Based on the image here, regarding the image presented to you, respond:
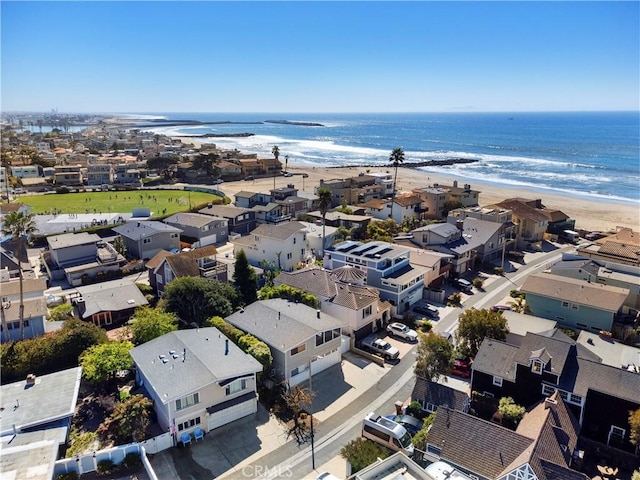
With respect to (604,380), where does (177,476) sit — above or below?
below

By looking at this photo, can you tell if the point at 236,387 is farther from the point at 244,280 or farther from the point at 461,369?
the point at 461,369

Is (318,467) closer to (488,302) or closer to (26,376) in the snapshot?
(26,376)

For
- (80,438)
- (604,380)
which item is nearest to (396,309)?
(604,380)

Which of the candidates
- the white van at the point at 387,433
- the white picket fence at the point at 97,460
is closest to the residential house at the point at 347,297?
the white van at the point at 387,433

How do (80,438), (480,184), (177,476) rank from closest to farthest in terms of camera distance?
(177,476) → (80,438) → (480,184)

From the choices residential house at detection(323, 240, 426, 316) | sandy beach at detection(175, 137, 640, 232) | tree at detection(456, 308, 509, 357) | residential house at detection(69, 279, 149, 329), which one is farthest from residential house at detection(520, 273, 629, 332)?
sandy beach at detection(175, 137, 640, 232)

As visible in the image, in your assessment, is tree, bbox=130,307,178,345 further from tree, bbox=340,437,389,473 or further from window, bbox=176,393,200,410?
tree, bbox=340,437,389,473
